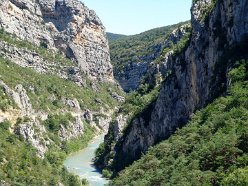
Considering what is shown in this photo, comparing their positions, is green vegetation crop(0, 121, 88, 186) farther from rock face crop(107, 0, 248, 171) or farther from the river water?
rock face crop(107, 0, 248, 171)

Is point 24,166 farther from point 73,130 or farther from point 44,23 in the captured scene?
point 44,23

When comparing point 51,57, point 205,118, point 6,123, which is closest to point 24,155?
point 6,123

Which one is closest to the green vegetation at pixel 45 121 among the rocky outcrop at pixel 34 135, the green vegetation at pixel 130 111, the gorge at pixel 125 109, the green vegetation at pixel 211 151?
the gorge at pixel 125 109

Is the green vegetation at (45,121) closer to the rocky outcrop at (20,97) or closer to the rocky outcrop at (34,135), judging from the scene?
the rocky outcrop at (34,135)

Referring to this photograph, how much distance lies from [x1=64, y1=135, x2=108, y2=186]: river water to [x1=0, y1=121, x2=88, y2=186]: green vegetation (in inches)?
170

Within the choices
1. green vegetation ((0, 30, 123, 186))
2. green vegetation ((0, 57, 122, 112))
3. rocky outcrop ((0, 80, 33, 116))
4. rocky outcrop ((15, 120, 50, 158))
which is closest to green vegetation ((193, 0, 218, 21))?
green vegetation ((0, 30, 123, 186))

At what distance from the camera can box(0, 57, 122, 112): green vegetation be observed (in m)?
129

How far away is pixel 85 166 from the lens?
115125 mm

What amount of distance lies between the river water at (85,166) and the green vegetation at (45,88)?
14.2 m

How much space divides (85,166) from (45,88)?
122 feet

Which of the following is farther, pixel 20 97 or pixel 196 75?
pixel 20 97

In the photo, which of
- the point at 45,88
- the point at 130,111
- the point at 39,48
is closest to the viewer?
the point at 130,111

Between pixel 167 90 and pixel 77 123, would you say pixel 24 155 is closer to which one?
pixel 167 90

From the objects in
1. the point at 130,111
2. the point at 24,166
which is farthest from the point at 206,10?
the point at 130,111
